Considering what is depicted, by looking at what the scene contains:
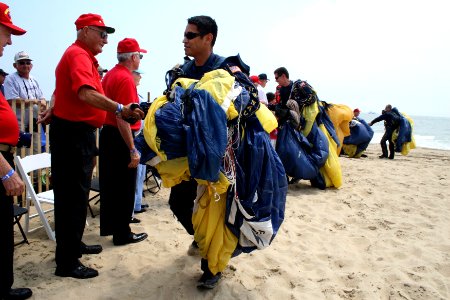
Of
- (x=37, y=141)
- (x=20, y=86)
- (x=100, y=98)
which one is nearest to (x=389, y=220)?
(x=100, y=98)

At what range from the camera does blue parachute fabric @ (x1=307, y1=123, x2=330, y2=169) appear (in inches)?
236

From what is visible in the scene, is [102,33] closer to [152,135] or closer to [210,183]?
[152,135]

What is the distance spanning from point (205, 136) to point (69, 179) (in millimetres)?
1406

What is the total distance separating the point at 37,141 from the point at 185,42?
11.2ft

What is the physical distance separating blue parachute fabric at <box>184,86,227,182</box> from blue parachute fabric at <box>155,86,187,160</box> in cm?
6

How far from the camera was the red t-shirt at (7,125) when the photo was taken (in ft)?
7.42

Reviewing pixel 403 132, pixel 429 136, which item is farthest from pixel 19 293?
pixel 429 136

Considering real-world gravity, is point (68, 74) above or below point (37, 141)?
above

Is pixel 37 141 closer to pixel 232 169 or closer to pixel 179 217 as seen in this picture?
pixel 179 217

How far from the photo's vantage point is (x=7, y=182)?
84.1 inches

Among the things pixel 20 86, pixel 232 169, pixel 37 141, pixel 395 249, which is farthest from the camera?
pixel 20 86

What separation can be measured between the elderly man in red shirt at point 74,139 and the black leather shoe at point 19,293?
33 centimetres

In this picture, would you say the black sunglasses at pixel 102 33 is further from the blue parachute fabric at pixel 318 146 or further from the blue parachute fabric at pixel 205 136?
the blue parachute fabric at pixel 318 146

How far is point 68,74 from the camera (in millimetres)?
2682
